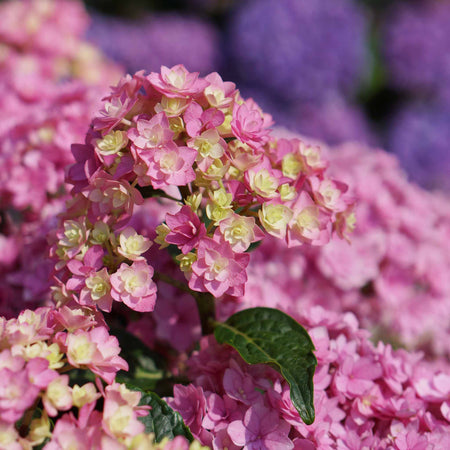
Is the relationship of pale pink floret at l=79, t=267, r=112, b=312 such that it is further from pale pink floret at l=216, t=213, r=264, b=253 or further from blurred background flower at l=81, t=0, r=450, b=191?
blurred background flower at l=81, t=0, r=450, b=191

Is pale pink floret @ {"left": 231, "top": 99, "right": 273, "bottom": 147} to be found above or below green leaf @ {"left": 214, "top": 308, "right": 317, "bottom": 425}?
above

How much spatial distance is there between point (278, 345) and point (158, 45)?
1.97 metres

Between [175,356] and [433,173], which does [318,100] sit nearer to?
[433,173]

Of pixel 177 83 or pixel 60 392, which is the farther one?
pixel 177 83

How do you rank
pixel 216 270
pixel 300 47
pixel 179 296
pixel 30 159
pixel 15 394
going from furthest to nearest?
pixel 300 47 < pixel 30 159 < pixel 179 296 < pixel 216 270 < pixel 15 394

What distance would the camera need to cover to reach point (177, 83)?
2.06 ft

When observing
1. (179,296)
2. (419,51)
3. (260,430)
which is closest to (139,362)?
(179,296)

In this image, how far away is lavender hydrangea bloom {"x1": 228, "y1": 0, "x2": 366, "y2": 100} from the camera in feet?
7.16

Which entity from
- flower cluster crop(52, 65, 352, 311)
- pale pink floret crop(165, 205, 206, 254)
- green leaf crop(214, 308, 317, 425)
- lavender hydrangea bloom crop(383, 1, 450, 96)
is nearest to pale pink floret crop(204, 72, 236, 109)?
flower cluster crop(52, 65, 352, 311)

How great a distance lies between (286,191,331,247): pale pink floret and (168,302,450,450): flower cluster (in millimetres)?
121

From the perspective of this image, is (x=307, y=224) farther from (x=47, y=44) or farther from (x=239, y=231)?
(x=47, y=44)

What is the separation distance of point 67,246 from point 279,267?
1.44 feet

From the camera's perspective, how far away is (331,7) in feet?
7.32

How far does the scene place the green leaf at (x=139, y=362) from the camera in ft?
2.42
